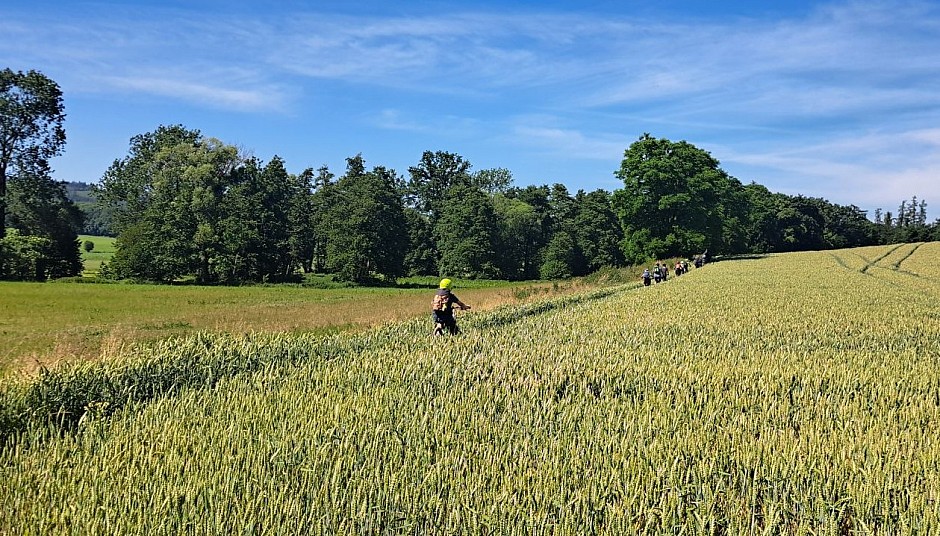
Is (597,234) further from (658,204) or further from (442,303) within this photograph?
(442,303)

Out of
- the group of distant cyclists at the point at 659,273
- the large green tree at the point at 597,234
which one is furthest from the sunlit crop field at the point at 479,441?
the large green tree at the point at 597,234

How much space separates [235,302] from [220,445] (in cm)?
3466

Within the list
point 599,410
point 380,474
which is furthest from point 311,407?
point 599,410

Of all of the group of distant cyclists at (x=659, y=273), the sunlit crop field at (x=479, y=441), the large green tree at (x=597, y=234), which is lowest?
the sunlit crop field at (x=479, y=441)

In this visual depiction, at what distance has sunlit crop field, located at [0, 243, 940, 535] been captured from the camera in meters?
4.75

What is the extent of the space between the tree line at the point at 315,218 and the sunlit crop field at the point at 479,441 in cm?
5306

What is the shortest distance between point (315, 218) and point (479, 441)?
77.2 metres

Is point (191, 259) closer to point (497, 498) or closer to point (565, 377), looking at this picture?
point (565, 377)

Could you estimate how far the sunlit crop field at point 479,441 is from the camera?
15.6 ft

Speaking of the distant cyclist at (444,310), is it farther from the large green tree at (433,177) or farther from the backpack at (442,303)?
the large green tree at (433,177)

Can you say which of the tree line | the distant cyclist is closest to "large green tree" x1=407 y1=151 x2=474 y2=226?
the tree line

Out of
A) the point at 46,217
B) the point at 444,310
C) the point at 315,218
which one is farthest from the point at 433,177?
the point at 444,310

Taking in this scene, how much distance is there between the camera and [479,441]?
256 inches

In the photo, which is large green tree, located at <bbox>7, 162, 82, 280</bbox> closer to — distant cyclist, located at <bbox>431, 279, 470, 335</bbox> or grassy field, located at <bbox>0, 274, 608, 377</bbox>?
grassy field, located at <bbox>0, 274, 608, 377</bbox>
